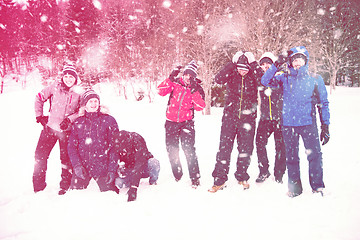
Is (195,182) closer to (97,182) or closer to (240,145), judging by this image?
(240,145)

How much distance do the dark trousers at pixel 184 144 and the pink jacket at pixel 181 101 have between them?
0.39 feet

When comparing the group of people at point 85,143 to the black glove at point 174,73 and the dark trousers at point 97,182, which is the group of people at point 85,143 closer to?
the dark trousers at point 97,182

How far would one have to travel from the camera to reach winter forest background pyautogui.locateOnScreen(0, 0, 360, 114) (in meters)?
13.1

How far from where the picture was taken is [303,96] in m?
3.26

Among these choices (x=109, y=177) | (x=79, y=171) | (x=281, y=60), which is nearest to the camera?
(x=281, y=60)

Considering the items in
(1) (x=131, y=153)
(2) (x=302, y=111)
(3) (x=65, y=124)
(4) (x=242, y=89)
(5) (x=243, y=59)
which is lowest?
(1) (x=131, y=153)

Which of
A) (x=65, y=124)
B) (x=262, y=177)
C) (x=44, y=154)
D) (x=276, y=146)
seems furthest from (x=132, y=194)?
(x=276, y=146)

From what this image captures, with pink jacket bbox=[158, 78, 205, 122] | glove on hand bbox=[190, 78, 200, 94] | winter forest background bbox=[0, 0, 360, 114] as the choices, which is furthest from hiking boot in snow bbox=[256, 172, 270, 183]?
winter forest background bbox=[0, 0, 360, 114]

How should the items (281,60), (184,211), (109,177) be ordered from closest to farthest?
(184,211) < (281,60) < (109,177)

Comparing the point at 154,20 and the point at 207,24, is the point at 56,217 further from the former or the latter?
the point at 154,20

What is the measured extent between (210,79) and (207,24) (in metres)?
3.05

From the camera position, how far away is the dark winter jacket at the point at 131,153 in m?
3.63

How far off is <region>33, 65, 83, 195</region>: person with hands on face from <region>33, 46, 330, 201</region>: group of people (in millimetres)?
14

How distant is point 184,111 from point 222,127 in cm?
70
